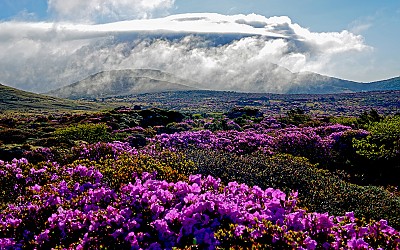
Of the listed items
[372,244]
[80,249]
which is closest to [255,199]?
[372,244]

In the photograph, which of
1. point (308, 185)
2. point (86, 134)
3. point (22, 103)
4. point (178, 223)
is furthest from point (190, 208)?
point (22, 103)

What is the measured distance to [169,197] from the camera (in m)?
5.86

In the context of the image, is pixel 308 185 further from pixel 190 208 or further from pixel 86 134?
pixel 86 134

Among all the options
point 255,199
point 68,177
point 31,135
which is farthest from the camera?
point 31,135

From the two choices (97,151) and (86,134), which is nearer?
(97,151)

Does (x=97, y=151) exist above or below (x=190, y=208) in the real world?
below

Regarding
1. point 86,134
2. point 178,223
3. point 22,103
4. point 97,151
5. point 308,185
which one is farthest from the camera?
point 22,103

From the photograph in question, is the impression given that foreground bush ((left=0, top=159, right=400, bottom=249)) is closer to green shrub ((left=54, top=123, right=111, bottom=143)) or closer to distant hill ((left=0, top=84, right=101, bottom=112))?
green shrub ((left=54, top=123, right=111, bottom=143))

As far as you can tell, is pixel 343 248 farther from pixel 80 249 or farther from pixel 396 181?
pixel 396 181

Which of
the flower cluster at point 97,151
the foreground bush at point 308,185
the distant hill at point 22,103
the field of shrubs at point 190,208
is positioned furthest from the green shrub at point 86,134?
the distant hill at point 22,103

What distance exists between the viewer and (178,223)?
5.27m

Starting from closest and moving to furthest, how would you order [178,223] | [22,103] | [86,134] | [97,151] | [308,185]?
[178,223] < [308,185] < [97,151] < [86,134] < [22,103]

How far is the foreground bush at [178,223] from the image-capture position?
4926mm

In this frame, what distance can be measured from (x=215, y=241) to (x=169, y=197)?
129 cm
